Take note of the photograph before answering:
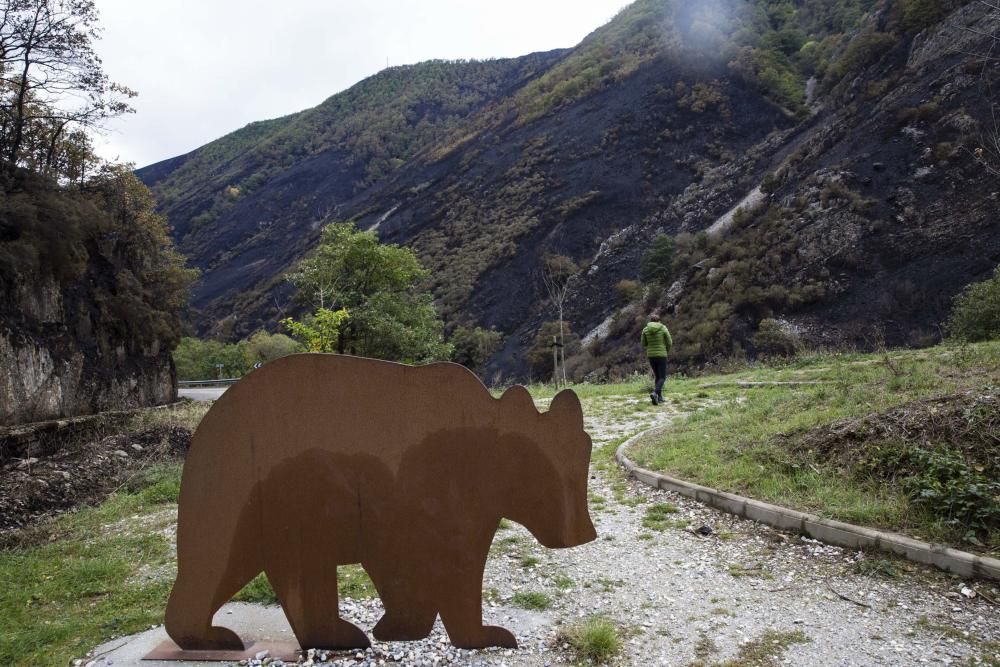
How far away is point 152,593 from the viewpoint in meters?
4.46

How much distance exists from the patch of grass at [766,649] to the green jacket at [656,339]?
25.5ft

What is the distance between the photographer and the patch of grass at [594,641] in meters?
3.25

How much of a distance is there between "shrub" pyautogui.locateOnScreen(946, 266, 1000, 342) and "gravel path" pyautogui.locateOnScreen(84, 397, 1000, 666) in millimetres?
11344

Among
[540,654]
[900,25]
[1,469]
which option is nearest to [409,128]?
[900,25]

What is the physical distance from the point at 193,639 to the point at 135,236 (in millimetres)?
19718

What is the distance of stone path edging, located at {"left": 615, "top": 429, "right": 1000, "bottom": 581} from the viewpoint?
371 cm

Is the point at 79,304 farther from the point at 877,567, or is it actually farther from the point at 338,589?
the point at 877,567

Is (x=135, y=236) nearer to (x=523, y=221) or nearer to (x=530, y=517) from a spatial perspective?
(x=530, y=517)

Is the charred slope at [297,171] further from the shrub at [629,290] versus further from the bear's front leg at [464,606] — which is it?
the bear's front leg at [464,606]

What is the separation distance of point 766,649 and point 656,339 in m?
8.02

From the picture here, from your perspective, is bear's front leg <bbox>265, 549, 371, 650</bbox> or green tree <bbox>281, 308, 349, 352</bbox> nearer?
bear's front leg <bbox>265, 549, 371, 650</bbox>

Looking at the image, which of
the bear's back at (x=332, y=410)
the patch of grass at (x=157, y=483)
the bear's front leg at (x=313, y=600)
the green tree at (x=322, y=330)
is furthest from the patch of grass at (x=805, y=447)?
the green tree at (x=322, y=330)

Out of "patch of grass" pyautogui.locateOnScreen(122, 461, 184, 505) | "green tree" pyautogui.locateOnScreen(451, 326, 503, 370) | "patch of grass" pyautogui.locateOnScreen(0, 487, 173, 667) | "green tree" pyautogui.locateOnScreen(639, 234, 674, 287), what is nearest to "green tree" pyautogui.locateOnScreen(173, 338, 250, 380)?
"green tree" pyautogui.locateOnScreen(451, 326, 503, 370)

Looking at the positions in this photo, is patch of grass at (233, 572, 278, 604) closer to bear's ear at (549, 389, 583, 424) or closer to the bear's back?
the bear's back
